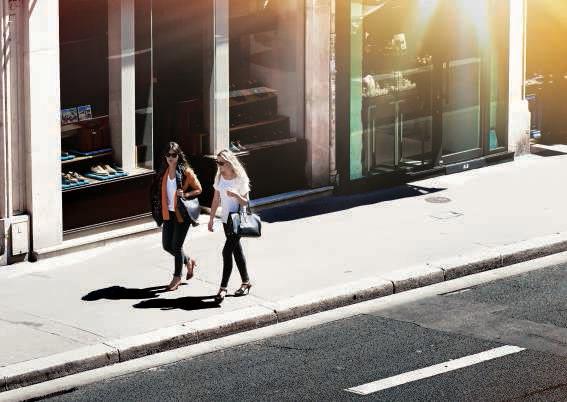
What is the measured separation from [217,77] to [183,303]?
4.92 meters

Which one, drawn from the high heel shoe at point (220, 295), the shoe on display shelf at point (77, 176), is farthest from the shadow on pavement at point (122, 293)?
the shoe on display shelf at point (77, 176)

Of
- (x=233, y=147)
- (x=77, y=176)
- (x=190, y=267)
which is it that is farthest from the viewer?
(x=233, y=147)

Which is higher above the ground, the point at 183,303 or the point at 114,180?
the point at 114,180

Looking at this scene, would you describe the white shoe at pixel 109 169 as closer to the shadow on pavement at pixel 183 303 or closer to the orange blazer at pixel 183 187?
the orange blazer at pixel 183 187

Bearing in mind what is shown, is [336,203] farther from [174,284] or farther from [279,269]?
[174,284]

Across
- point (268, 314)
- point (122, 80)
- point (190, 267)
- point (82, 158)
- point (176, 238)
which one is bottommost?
point (268, 314)

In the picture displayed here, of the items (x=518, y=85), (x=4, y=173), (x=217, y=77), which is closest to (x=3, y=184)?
(x=4, y=173)

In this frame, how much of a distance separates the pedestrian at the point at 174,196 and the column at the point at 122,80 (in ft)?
9.07

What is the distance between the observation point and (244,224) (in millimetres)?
14141

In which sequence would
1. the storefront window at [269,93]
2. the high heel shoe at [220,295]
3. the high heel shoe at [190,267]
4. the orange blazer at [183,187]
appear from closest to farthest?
the high heel shoe at [220,295]
the orange blazer at [183,187]
the high heel shoe at [190,267]
the storefront window at [269,93]

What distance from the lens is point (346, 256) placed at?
16109mm

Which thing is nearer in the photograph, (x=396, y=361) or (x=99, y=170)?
(x=396, y=361)

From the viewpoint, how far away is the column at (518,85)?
2186 centimetres

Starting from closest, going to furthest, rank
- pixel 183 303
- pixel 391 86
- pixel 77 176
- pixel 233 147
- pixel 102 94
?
pixel 183 303
pixel 77 176
pixel 102 94
pixel 233 147
pixel 391 86
